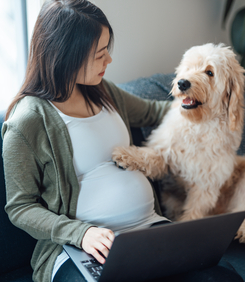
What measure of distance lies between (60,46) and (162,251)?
27.8 inches

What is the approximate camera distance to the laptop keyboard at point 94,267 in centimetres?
81

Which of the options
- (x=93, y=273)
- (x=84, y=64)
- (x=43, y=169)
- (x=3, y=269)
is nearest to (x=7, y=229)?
(x=3, y=269)

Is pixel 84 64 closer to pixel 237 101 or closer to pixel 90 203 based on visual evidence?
A: pixel 90 203

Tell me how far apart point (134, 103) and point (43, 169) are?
63cm

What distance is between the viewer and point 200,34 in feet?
7.44

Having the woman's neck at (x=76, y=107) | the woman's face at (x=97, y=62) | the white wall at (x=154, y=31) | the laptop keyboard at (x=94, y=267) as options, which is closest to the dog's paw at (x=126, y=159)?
the woman's neck at (x=76, y=107)

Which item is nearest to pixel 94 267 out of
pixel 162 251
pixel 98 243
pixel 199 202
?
pixel 98 243

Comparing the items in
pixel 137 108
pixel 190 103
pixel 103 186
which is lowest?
pixel 103 186

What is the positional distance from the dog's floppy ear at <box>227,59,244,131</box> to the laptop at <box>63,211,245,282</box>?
1.68ft

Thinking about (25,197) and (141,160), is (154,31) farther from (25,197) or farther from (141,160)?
(25,197)

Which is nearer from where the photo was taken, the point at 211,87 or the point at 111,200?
the point at 111,200

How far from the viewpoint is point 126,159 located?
1151 millimetres

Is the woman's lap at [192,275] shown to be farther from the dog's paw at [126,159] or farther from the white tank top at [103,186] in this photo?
the dog's paw at [126,159]

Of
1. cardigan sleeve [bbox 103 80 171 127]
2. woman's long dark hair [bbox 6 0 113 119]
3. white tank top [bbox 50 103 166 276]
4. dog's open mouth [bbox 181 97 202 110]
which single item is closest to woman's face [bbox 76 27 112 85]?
woman's long dark hair [bbox 6 0 113 119]
